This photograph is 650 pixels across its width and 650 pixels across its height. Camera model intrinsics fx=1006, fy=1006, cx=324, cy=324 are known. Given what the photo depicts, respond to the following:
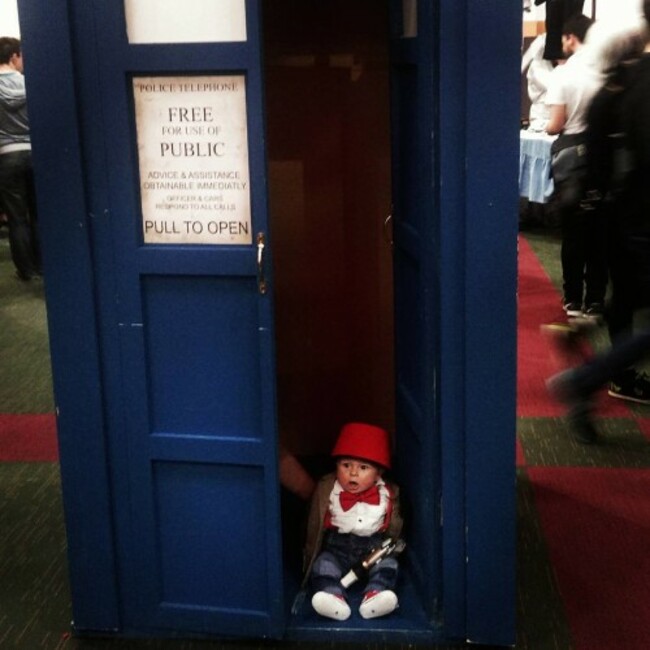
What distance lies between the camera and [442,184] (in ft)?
7.64

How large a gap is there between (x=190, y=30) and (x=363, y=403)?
70.7 inches

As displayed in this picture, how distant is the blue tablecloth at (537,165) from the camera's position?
7.57m

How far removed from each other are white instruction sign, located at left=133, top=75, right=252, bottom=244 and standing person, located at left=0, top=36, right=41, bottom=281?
464 centimetres

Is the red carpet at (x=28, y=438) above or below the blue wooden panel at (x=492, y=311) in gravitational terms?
below

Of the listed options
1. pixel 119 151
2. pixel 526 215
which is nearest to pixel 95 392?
pixel 119 151

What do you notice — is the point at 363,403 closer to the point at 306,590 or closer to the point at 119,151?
the point at 306,590

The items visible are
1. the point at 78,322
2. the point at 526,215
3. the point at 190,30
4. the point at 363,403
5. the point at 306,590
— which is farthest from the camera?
the point at 526,215

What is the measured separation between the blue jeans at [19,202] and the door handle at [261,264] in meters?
5.03

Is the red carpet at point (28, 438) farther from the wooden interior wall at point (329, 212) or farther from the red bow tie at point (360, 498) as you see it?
the red bow tie at point (360, 498)

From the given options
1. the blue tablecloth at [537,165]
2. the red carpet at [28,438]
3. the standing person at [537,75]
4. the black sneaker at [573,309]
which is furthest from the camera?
the standing person at [537,75]

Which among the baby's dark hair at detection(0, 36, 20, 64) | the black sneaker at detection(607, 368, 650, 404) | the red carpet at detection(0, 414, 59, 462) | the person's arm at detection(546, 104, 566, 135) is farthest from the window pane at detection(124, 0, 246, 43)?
the baby's dark hair at detection(0, 36, 20, 64)

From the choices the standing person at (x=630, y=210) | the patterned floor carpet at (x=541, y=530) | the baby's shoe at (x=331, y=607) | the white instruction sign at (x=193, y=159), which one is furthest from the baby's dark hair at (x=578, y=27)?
the baby's shoe at (x=331, y=607)

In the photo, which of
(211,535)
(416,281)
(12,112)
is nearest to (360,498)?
(211,535)

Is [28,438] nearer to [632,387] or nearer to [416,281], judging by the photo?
[416,281]
